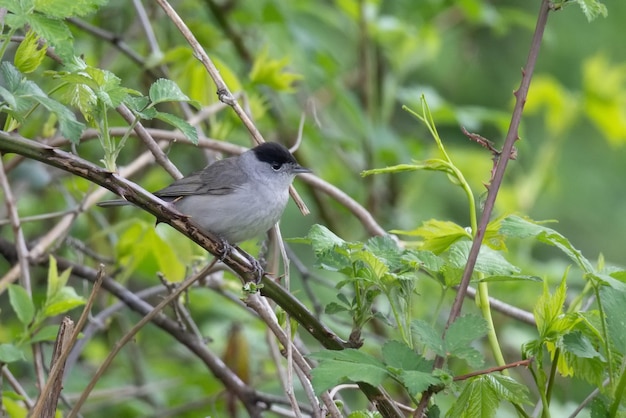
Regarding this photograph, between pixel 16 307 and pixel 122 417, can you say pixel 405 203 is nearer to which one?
pixel 122 417

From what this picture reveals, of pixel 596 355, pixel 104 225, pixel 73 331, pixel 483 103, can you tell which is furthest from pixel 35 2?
pixel 483 103

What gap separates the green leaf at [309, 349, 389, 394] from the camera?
1.61 m

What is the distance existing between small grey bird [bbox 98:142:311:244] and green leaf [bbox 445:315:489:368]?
1.44m

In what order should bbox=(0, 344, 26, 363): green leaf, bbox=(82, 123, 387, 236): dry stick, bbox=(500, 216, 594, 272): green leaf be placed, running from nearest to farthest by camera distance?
bbox=(500, 216, 594, 272): green leaf < bbox=(0, 344, 26, 363): green leaf < bbox=(82, 123, 387, 236): dry stick

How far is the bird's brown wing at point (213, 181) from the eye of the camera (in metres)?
3.24

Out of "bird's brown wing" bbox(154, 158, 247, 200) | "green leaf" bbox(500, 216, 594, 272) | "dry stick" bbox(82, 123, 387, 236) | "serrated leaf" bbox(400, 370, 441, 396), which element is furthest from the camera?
"bird's brown wing" bbox(154, 158, 247, 200)

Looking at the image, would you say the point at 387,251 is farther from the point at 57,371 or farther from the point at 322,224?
the point at 322,224

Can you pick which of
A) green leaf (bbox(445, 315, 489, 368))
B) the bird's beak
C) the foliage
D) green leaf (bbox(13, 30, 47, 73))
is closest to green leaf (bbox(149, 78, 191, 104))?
the foliage

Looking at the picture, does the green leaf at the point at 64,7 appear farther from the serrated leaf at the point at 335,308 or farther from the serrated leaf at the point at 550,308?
the serrated leaf at the point at 550,308

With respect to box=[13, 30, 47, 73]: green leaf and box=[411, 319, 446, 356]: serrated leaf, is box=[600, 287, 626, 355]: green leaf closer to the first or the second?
box=[411, 319, 446, 356]: serrated leaf

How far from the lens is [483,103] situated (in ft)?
27.0

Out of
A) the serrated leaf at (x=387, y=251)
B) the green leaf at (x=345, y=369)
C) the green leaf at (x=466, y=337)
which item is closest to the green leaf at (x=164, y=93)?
the serrated leaf at (x=387, y=251)

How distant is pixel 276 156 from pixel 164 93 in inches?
64.7

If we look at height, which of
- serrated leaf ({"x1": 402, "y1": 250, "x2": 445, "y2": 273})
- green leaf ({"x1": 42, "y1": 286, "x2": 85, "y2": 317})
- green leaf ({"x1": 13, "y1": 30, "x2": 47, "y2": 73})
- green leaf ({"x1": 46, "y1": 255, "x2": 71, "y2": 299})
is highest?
green leaf ({"x1": 13, "y1": 30, "x2": 47, "y2": 73})
